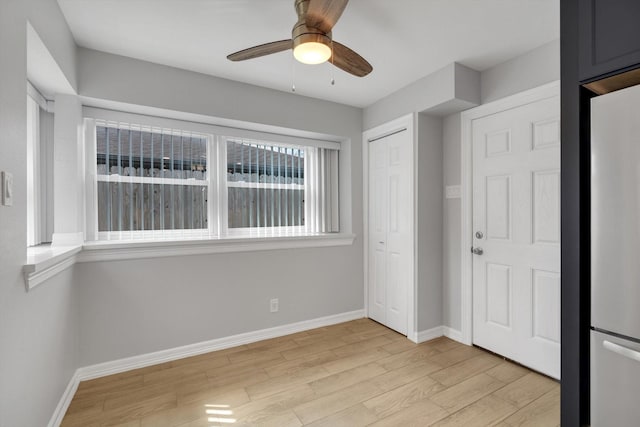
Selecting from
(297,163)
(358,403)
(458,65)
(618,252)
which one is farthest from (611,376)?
(297,163)

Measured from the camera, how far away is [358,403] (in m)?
2.02

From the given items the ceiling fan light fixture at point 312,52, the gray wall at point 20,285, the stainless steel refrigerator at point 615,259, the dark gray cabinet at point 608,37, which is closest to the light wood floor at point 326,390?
the gray wall at point 20,285

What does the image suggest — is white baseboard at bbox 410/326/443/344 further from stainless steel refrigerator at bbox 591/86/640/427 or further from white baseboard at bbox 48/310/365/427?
stainless steel refrigerator at bbox 591/86/640/427

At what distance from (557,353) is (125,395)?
3.05 m

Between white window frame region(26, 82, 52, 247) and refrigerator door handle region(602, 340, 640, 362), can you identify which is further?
white window frame region(26, 82, 52, 247)

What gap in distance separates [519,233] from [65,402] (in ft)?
11.1

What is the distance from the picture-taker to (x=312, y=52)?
1.60 m

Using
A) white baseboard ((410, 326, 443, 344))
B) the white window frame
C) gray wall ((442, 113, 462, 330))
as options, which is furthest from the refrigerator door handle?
the white window frame

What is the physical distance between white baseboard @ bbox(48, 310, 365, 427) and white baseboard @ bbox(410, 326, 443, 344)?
0.83m

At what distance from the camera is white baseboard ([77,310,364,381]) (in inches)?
92.8

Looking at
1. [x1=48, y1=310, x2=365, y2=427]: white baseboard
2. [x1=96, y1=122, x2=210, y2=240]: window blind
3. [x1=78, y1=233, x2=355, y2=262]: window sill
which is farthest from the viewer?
[x1=96, y1=122, x2=210, y2=240]: window blind

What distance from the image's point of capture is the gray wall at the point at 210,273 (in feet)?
7.76

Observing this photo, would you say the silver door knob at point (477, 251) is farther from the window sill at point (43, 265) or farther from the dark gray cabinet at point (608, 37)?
the window sill at point (43, 265)

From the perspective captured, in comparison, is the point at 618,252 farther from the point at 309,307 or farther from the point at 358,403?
the point at 309,307
